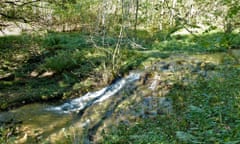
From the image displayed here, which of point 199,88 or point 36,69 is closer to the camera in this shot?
point 199,88

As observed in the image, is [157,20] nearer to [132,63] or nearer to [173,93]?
[132,63]

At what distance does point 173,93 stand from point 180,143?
3.31 metres

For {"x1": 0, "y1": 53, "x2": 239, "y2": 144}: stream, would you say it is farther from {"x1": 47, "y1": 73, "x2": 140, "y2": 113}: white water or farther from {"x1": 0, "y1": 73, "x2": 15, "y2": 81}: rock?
{"x1": 0, "y1": 73, "x2": 15, "y2": 81}: rock

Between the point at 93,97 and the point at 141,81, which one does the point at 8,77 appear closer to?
the point at 93,97

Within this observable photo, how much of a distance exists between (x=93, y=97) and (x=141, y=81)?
1.46 meters

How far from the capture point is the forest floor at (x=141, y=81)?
5645 millimetres

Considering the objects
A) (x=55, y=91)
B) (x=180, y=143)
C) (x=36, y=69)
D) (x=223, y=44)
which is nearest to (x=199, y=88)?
(x=180, y=143)

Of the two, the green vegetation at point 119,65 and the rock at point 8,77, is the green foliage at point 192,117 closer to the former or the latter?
the green vegetation at point 119,65

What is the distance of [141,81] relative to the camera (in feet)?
30.7

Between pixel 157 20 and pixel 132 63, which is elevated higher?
pixel 157 20

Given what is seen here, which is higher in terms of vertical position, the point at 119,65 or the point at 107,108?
the point at 119,65

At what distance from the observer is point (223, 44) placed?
2.74 meters

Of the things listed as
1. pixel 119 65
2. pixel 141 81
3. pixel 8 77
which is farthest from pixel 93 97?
pixel 8 77

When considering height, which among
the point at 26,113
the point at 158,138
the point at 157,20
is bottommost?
the point at 26,113
